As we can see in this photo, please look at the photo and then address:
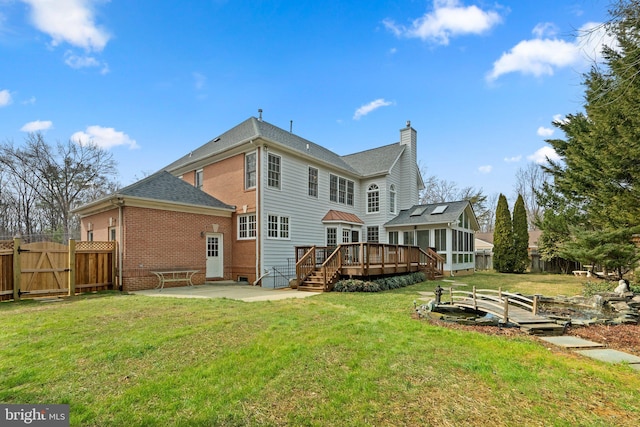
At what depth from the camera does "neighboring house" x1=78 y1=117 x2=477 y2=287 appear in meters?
14.1

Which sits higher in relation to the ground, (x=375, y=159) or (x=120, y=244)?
(x=375, y=159)

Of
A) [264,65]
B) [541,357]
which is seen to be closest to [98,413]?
[541,357]

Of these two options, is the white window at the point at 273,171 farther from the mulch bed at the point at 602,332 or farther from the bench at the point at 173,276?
the mulch bed at the point at 602,332

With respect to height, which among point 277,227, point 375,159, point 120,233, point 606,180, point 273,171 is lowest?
point 120,233

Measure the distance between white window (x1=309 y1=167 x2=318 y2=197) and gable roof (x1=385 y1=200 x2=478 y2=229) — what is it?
5.32 metres

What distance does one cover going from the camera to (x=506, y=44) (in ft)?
31.4

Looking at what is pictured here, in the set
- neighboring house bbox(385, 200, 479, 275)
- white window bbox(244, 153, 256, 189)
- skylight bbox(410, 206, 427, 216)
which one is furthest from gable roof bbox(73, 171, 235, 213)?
skylight bbox(410, 206, 427, 216)

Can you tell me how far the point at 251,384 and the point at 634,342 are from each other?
6247mm

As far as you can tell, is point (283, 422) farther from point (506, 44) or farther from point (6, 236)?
point (6, 236)

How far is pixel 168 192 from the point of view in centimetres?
1320

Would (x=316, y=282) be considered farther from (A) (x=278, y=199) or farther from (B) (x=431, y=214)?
(B) (x=431, y=214)

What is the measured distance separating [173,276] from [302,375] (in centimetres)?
1059

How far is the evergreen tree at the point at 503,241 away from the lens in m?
21.8

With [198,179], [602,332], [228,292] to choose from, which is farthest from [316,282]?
[198,179]
